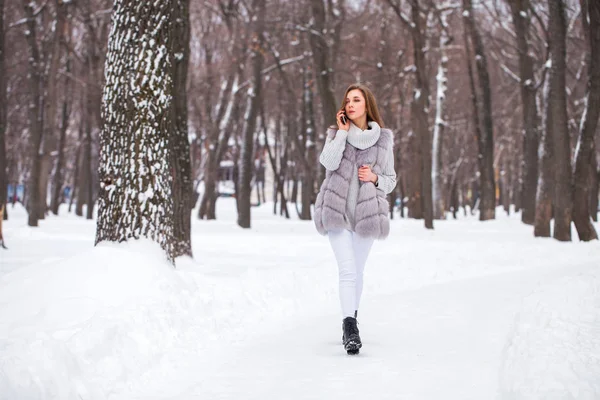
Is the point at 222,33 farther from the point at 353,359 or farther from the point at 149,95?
the point at 353,359

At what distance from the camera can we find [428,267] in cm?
1258

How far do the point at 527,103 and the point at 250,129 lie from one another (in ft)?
29.0

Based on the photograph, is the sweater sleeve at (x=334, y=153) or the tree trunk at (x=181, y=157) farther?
the tree trunk at (x=181, y=157)

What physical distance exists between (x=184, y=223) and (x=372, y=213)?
559 centimetres

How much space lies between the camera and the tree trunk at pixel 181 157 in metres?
11.0

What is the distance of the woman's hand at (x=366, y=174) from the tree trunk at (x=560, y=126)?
11.9m

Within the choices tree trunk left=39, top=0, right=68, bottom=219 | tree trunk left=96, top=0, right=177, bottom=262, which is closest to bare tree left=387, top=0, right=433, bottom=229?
tree trunk left=39, top=0, right=68, bottom=219

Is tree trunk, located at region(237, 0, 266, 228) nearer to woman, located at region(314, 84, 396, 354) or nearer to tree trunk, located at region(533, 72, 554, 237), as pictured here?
tree trunk, located at region(533, 72, 554, 237)

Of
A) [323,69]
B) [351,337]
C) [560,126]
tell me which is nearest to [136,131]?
[351,337]

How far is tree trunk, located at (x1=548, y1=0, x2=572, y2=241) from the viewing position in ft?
54.9

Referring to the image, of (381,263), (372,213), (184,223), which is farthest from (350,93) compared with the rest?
(381,263)

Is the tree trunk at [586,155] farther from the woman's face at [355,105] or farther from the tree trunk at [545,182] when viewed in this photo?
the woman's face at [355,105]

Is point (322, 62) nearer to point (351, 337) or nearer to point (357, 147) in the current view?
point (357, 147)

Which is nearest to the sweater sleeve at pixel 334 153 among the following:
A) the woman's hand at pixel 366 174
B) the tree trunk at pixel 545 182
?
the woman's hand at pixel 366 174
